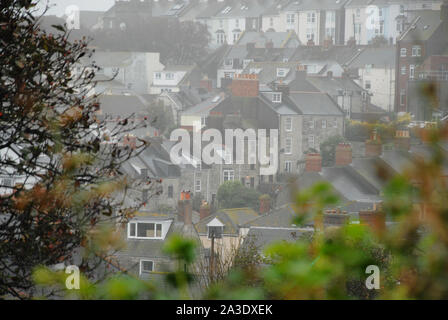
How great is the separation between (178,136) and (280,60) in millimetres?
9101

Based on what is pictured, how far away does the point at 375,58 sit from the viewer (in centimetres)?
2416

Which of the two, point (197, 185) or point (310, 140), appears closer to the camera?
point (197, 185)

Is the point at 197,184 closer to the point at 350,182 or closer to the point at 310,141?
the point at 310,141

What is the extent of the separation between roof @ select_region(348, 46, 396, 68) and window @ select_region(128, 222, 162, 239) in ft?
52.6

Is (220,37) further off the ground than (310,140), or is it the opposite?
(220,37)

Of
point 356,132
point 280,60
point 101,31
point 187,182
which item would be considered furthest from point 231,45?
point 187,182

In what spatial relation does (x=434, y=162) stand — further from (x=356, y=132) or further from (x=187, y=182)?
(x=356, y=132)

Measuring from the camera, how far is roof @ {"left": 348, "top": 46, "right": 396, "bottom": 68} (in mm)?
23219

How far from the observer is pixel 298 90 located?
20.4 meters

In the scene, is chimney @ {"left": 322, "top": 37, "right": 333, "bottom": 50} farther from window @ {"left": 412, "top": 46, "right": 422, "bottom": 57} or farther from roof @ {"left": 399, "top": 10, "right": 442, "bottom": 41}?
window @ {"left": 412, "top": 46, "right": 422, "bottom": 57}

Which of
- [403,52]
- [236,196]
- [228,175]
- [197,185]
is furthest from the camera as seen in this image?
[403,52]

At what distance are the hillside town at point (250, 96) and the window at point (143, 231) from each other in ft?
0.06

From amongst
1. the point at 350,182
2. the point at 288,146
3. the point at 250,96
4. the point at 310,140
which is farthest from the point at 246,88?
the point at 350,182

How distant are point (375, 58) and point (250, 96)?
7.12 metres
